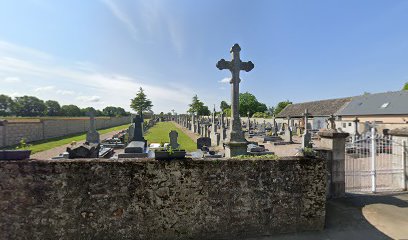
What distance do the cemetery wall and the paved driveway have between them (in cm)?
33

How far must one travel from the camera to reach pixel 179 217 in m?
4.73

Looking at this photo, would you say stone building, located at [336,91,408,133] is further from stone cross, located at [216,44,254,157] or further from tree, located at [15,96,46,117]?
tree, located at [15,96,46,117]

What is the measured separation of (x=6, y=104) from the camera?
83.4 meters

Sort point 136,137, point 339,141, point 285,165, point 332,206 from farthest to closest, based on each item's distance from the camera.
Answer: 1. point 136,137
2. point 339,141
3. point 332,206
4. point 285,165

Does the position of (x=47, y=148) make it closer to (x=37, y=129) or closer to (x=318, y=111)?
(x=37, y=129)

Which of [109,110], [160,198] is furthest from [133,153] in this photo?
[109,110]

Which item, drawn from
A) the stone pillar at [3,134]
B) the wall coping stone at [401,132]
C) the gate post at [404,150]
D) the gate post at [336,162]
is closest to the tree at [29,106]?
the stone pillar at [3,134]

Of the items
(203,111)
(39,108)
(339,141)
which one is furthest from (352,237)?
(39,108)

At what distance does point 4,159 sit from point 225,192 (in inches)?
171

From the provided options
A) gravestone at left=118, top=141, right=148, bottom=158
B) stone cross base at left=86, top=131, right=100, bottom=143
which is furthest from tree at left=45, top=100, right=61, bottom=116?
gravestone at left=118, top=141, right=148, bottom=158

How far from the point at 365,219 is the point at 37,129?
27.6 metres

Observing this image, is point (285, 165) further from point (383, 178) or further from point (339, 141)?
point (383, 178)

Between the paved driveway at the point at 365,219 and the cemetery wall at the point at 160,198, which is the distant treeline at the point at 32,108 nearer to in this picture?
the cemetery wall at the point at 160,198

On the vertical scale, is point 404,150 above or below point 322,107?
below
